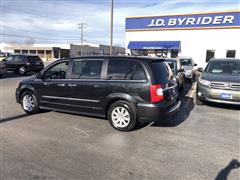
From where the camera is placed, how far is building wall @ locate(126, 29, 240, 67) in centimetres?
2344

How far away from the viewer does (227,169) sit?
11.9 feet

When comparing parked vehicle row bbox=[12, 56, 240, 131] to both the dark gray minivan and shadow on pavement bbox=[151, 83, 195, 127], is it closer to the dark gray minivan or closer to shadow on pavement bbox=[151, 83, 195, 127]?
the dark gray minivan

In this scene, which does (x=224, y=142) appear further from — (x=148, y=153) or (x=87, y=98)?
(x=87, y=98)

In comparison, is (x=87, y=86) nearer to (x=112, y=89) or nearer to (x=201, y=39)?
(x=112, y=89)

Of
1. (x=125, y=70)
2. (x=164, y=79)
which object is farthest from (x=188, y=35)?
(x=125, y=70)

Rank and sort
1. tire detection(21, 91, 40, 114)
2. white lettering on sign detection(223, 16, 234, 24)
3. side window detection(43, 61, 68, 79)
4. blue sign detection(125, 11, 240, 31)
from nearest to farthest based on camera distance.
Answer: side window detection(43, 61, 68, 79) → tire detection(21, 91, 40, 114) → white lettering on sign detection(223, 16, 234, 24) → blue sign detection(125, 11, 240, 31)

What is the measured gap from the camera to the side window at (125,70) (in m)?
5.08

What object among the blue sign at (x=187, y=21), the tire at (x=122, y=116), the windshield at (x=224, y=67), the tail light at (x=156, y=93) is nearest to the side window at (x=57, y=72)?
the tire at (x=122, y=116)

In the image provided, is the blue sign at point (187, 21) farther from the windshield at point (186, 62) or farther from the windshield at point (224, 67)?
the windshield at point (224, 67)

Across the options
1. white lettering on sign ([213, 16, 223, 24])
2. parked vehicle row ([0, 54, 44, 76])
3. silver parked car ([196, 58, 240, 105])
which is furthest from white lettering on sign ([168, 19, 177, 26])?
silver parked car ([196, 58, 240, 105])

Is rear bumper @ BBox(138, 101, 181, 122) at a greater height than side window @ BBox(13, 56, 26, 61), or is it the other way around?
side window @ BBox(13, 56, 26, 61)

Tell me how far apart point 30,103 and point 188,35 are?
2221 centimetres

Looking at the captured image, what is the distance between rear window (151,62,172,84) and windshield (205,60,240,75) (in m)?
3.86

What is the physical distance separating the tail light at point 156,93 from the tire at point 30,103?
11.8ft
